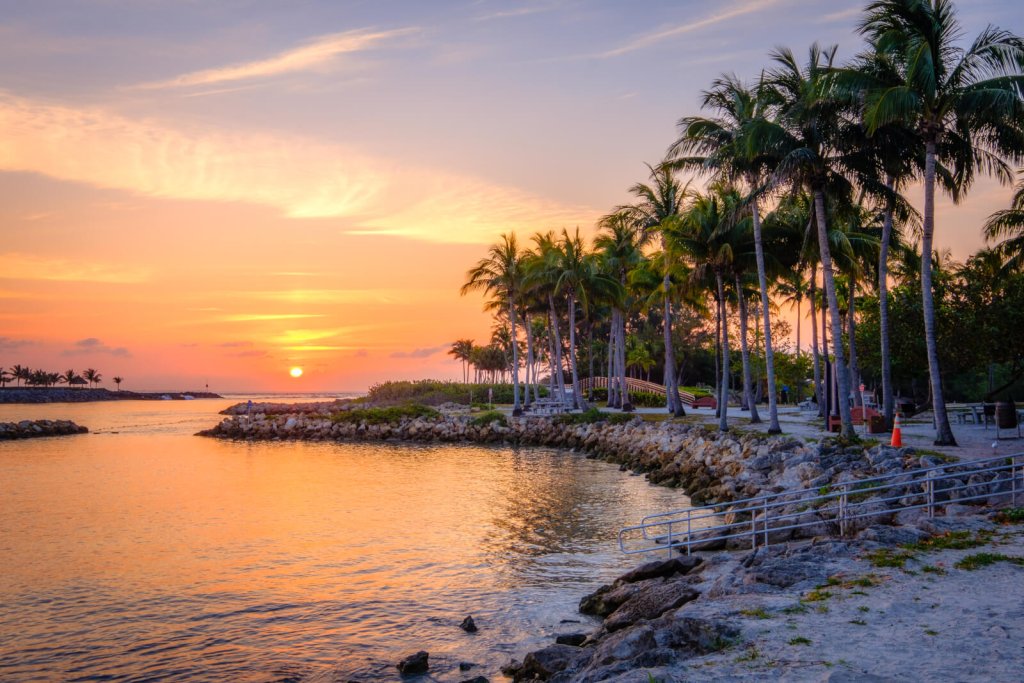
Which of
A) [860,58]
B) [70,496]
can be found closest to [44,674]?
[70,496]

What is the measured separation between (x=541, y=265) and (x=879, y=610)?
143ft

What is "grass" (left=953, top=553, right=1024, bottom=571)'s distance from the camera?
34.6ft

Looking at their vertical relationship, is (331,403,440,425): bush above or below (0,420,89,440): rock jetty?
above

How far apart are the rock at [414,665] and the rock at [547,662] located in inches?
56.1

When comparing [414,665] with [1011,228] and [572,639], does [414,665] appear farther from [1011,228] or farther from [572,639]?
[1011,228]

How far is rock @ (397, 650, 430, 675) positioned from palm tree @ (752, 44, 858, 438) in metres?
18.1

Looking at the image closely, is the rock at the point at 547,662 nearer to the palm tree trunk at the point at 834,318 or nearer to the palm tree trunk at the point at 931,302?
the palm tree trunk at the point at 931,302

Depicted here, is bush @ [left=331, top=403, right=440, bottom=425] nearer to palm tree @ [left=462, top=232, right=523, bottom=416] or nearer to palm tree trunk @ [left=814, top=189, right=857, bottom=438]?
palm tree @ [left=462, top=232, right=523, bottom=416]

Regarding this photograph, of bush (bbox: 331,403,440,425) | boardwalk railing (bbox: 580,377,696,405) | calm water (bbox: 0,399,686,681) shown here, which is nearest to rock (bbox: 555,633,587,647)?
calm water (bbox: 0,399,686,681)

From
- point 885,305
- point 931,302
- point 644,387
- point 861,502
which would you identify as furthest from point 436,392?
point 861,502

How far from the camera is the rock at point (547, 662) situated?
9.72 m

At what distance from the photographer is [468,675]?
1038cm

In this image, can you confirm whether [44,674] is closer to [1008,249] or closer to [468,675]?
[468,675]

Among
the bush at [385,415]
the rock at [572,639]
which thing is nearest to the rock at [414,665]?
the rock at [572,639]
